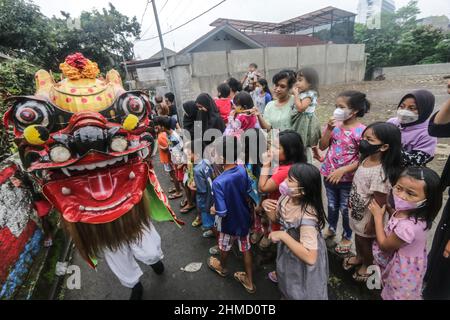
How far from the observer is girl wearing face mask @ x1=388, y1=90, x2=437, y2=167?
77.0 inches

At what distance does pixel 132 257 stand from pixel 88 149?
1.20 metres

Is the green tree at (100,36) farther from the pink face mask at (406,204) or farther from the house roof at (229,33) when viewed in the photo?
the pink face mask at (406,204)

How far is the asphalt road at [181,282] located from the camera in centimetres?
236

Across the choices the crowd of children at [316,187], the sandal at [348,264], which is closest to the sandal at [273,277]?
the crowd of children at [316,187]

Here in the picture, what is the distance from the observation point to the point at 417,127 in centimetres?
203

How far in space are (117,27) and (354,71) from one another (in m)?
16.8

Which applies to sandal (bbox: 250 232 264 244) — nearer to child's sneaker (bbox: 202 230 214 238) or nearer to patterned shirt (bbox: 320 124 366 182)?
child's sneaker (bbox: 202 230 214 238)

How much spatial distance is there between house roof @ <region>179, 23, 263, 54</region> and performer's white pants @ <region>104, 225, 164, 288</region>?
13.0m

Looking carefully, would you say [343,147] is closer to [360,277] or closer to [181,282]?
[360,277]

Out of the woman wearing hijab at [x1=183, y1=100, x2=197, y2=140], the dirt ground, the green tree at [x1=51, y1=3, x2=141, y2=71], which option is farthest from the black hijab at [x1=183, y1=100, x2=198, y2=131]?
the green tree at [x1=51, y1=3, x2=141, y2=71]

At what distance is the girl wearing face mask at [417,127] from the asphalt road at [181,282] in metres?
1.75

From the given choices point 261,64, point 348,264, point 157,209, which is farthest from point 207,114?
point 261,64

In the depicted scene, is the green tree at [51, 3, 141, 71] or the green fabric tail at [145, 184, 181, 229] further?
the green tree at [51, 3, 141, 71]

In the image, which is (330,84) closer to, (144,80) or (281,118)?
(144,80)
